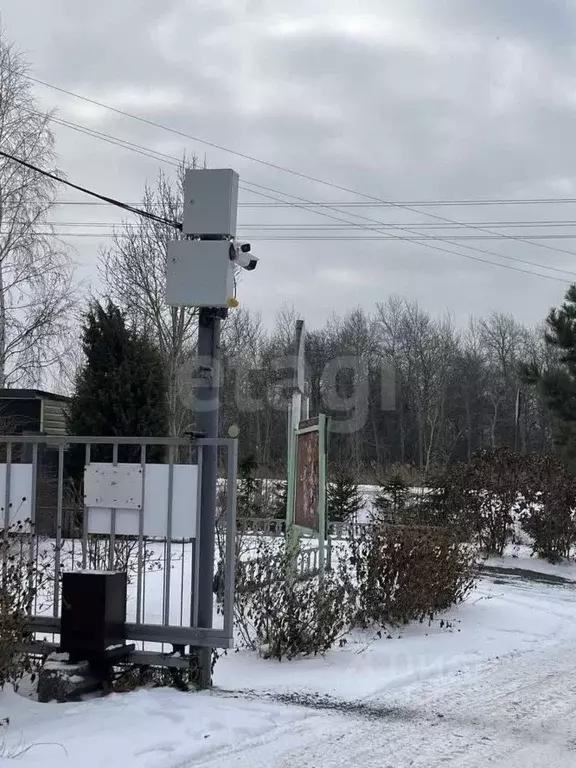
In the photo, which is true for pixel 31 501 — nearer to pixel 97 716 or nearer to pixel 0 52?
pixel 97 716

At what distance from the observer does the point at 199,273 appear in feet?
19.6

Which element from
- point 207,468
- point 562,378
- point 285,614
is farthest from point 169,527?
point 562,378

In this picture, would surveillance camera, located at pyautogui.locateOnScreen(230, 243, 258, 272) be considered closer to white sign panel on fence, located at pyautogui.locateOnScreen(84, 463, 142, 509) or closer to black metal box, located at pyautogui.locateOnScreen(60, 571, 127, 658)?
white sign panel on fence, located at pyautogui.locateOnScreen(84, 463, 142, 509)

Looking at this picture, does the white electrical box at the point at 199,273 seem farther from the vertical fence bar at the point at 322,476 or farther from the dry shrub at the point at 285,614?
the vertical fence bar at the point at 322,476

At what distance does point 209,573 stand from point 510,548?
11.0 metres

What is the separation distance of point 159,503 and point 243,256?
5.96ft

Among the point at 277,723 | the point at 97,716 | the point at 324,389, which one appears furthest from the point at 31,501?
the point at 324,389


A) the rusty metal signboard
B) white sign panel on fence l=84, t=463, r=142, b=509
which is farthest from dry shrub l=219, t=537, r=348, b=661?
the rusty metal signboard

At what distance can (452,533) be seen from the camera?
32.4ft

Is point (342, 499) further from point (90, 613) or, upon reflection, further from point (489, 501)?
point (90, 613)

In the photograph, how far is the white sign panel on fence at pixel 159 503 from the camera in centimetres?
572

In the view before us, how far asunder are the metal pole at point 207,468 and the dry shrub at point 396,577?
239 cm

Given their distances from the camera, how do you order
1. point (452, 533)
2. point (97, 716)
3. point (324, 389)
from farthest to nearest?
point (324, 389) → point (452, 533) → point (97, 716)

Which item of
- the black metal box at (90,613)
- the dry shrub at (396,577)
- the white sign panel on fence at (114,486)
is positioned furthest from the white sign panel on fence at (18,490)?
the dry shrub at (396,577)
